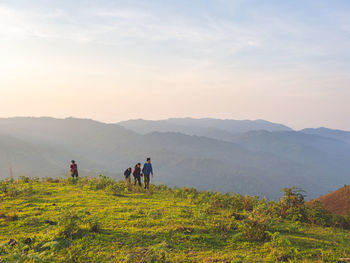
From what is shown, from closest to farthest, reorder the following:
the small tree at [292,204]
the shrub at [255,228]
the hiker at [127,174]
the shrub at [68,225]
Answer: the shrub at [68,225]
the shrub at [255,228]
the small tree at [292,204]
the hiker at [127,174]

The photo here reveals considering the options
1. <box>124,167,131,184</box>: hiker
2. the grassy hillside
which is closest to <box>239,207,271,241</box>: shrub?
the grassy hillside

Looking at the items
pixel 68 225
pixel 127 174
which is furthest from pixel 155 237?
pixel 127 174

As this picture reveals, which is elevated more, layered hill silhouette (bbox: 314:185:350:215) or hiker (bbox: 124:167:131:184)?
hiker (bbox: 124:167:131:184)

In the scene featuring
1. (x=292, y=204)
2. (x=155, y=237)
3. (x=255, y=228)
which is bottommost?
(x=292, y=204)

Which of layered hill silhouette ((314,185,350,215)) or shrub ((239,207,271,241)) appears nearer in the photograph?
shrub ((239,207,271,241))

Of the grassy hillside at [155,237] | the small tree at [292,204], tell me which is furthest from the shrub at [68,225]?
the small tree at [292,204]

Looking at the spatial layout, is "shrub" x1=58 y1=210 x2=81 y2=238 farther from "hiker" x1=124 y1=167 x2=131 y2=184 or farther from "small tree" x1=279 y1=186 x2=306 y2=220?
"hiker" x1=124 y1=167 x2=131 y2=184

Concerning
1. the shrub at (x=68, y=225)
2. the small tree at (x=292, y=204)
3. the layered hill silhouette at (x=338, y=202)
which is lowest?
the layered hill silhouette at (x=338, y=202)

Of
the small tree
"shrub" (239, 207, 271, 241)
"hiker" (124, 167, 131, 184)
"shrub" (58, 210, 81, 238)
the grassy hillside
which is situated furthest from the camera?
"hiker" (124, 167, 131, 184)

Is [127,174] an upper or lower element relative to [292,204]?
upper

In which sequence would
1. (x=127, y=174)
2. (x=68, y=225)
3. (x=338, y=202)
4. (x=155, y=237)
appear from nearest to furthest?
(x=68, y=225) < (x=155, y=237) < (x=127, y=174) < (x=338, y=202)

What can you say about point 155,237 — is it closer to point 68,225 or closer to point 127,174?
point 68,225

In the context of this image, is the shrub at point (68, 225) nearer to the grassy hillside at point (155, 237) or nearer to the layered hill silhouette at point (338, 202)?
the grassy hillside at point (155, 237)

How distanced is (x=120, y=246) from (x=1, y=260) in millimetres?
2736
